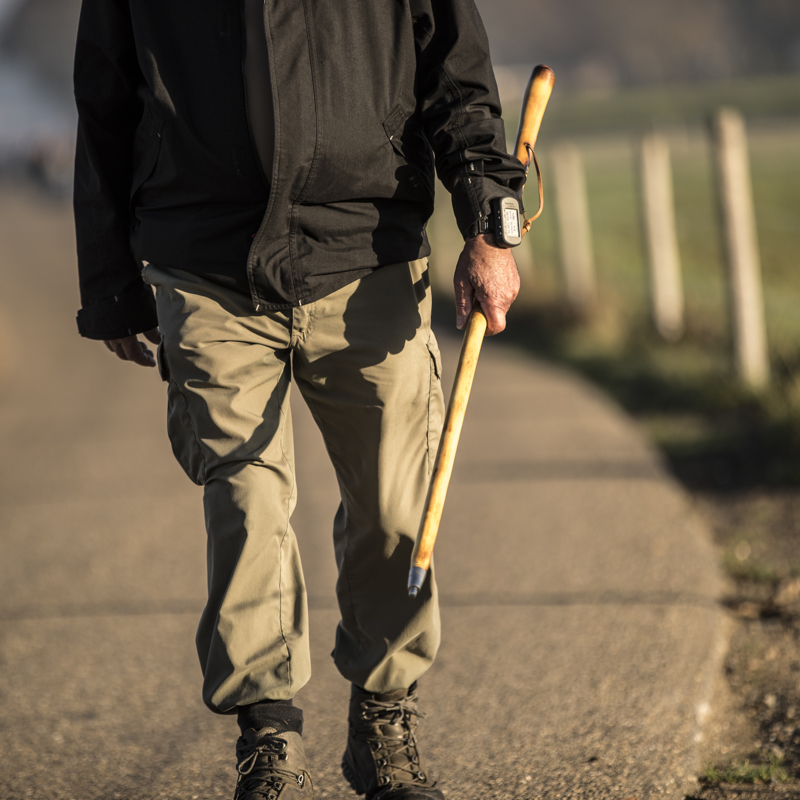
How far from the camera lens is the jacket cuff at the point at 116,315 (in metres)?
2.57

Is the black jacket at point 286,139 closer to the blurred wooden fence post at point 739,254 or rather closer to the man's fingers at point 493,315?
the man's fingers at point 493,315

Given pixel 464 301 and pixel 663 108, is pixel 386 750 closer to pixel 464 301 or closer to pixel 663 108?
pixel 464 301

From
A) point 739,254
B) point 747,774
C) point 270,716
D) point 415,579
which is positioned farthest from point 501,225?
point 739,254

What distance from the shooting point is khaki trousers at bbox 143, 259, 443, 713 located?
2.35 meters

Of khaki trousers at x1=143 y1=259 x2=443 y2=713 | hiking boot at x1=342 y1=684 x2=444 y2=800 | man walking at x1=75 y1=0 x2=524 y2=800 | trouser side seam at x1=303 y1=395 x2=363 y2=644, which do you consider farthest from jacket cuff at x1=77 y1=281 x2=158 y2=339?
hiking boot at x1=342 y1=684 x2=444 y2=800

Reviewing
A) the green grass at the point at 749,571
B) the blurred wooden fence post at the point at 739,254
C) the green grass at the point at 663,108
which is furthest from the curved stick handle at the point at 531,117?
the green grass at the point at 663,108

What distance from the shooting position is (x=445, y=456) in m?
2.28

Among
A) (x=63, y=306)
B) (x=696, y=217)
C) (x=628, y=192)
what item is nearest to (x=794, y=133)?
(x=628, y=192)

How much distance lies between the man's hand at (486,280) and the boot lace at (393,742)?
0.92m

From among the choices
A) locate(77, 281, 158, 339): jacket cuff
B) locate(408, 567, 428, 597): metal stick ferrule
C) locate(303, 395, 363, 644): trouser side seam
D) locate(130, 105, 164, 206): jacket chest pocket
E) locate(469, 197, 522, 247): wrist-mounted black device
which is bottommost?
locate(303, 395, 363, 644): trouser side seam

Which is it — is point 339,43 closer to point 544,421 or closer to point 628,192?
point 544,421

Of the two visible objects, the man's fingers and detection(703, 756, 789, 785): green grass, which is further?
detection(703, 756, 789, 785): green grass

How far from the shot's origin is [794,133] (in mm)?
38375

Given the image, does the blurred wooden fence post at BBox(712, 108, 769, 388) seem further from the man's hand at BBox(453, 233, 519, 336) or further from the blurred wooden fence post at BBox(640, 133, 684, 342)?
the man's hand at BBox(453, 233, 519, 336)
